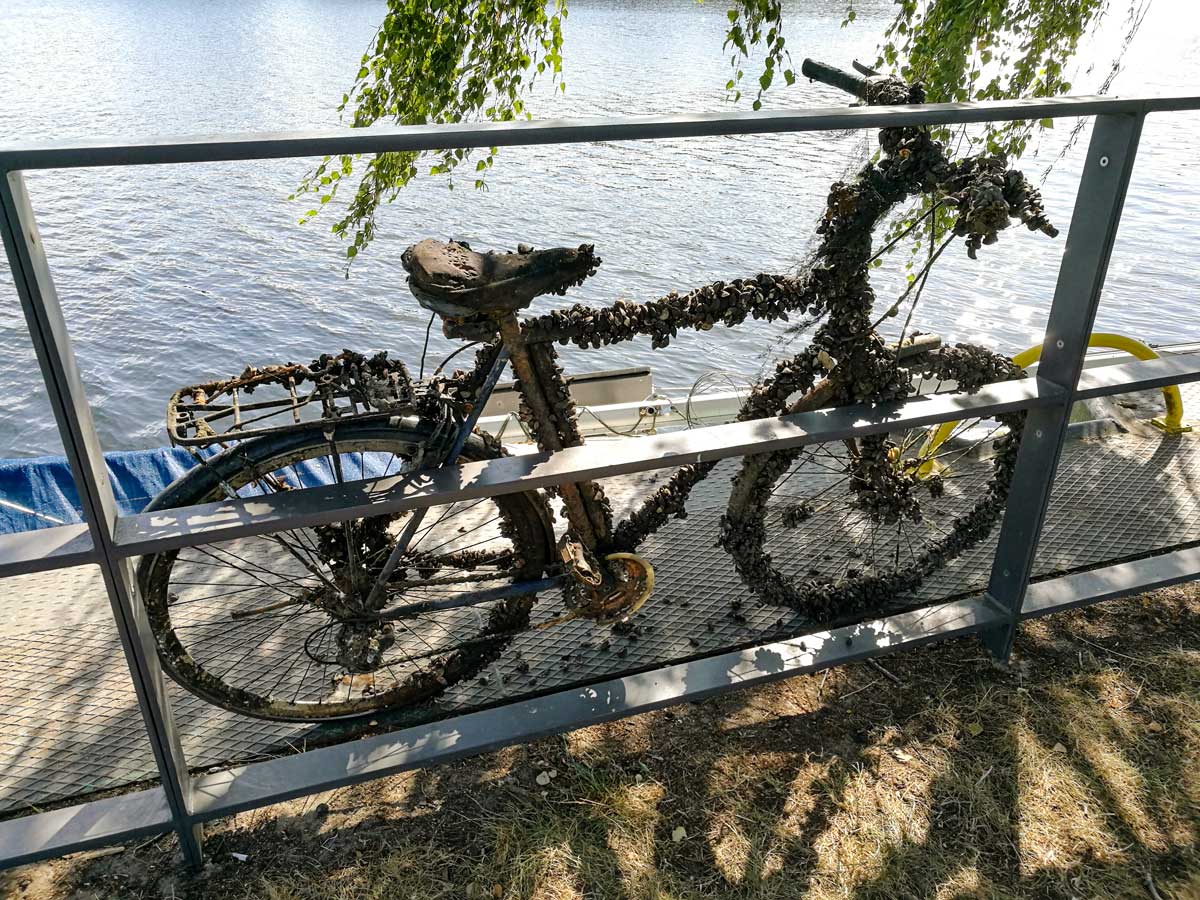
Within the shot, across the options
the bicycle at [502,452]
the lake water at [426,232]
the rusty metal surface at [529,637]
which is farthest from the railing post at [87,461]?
the lake water at [426,232]

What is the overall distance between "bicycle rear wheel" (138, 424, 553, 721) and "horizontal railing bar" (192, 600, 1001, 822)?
320 mm

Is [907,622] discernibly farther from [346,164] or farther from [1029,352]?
[346,164]

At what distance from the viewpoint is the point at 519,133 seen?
177 centimetres

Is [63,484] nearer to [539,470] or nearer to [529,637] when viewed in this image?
[529,637]

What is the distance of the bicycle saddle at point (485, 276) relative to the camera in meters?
2.17

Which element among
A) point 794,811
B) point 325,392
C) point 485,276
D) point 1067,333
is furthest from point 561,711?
point 1067,333

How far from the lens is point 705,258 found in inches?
361

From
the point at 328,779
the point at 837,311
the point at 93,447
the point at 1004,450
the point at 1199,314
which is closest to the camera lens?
the point at 93,447

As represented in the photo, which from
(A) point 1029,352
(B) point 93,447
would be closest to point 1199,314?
(A) point 1029,352

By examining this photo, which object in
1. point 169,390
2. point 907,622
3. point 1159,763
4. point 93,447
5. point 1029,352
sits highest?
point 93,447

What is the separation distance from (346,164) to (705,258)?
5.49 meters

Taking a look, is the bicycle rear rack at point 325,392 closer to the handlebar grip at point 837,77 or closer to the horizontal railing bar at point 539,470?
the horizontal railing bar at point 539,470

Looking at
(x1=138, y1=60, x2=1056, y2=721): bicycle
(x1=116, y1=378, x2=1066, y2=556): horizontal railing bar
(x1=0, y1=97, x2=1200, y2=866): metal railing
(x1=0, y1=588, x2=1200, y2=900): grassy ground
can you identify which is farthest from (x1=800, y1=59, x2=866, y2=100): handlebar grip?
(x1=0, y1=588, x2=1200, y2=900): grassy ground

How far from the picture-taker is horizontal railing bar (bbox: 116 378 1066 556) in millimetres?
1889
